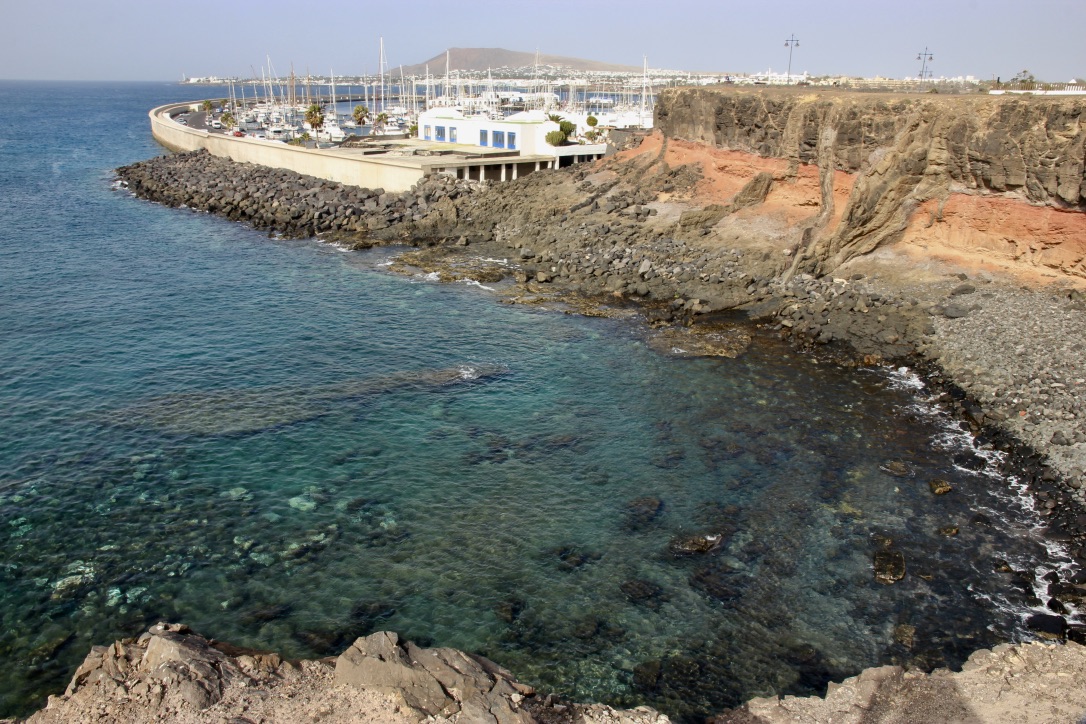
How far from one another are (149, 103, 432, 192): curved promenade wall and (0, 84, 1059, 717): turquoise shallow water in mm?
28023

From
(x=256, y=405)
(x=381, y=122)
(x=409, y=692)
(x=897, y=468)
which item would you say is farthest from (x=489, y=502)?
(x=381, y=122)

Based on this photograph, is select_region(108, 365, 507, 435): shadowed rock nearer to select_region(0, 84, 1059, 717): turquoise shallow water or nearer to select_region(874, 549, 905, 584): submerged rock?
select_region(0, 84, 1059, 717): turquoise shallow water

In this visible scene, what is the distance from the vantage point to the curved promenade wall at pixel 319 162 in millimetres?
62594

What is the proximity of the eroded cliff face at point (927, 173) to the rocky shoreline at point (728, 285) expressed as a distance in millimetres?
1357

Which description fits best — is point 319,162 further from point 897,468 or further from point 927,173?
point 897,468

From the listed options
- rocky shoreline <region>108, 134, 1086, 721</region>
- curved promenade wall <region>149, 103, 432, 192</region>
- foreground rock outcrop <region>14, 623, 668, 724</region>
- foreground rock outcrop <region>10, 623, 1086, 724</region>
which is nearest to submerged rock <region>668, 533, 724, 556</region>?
foreground rock outcrop <region>10, 623, 1086, 724</region>

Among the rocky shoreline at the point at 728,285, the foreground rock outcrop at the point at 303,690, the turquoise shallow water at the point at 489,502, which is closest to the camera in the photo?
the foreground rock outcrop at the point at 303,690

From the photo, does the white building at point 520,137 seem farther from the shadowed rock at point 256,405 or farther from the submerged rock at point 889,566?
the submerged rock at point 889,566

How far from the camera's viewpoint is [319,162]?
228 ft

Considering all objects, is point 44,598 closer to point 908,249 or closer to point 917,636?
point 917,636

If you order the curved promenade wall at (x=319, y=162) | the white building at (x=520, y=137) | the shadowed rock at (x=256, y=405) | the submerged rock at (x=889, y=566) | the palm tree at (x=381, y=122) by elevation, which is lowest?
the submerged rock at (x=889, y=566)

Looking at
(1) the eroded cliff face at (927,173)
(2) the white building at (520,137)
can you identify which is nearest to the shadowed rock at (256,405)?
(1) the eroded cliff face at (927,173)

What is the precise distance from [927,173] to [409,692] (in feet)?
120

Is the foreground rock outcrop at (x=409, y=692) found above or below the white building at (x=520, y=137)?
below
